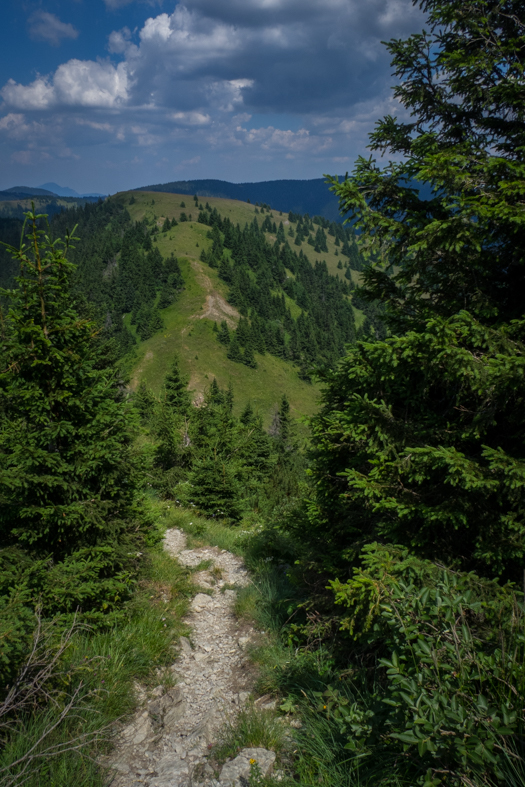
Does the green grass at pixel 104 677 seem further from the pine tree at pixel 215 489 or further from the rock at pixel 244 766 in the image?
the pine tree at pixel 215 489

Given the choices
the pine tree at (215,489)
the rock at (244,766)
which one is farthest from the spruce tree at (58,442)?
the pine tree at (215,489)

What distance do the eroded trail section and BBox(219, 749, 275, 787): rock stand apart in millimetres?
265

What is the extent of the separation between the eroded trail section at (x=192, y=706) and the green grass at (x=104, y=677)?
20cm

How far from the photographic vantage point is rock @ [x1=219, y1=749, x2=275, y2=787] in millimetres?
3341

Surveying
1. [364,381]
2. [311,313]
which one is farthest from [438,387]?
[311,313]

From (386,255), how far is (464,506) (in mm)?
2987

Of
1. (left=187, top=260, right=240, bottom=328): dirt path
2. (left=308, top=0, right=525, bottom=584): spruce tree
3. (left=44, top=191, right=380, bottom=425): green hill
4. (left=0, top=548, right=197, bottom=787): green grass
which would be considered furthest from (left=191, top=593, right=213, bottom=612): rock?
(left=187, top=260, right=240, bottom=328): dirt path

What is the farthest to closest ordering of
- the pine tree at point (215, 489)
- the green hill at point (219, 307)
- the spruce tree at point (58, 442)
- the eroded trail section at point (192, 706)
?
1. the green hill at point (219, 307)
2. the pine tree at point (215, 489)
3. the spruce tree at point (58, 442)
4. the eroded trail section at point (192, 706)

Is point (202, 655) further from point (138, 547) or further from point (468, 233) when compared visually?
point (468, 233)

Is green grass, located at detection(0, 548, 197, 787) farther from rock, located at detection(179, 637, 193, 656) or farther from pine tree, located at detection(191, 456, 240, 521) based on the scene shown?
pine tree, located at detection(191, 456, 240, 521)

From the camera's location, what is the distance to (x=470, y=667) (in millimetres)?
2404

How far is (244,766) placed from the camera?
3.47 meters

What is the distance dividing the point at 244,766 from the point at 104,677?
1.84 m

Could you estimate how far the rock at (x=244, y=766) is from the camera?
132 inches
